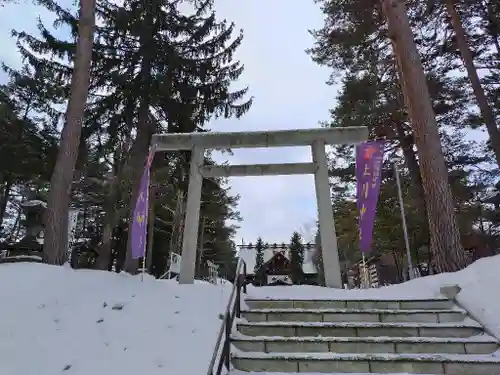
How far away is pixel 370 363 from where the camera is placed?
14.6 ft

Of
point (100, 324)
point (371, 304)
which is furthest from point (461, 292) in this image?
point (100, 324)

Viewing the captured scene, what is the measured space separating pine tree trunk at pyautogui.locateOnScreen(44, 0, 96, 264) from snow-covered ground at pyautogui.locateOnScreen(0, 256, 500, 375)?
37.4 inches

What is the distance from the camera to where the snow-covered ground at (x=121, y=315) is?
4461 millimetres

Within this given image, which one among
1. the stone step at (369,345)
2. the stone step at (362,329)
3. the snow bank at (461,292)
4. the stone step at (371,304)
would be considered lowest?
the stone step at (369,345)

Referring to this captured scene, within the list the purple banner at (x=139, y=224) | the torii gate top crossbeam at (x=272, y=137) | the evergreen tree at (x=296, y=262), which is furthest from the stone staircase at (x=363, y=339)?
the evergreen tree at (x=296, y=262)

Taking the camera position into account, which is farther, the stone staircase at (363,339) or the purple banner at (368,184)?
the purple banner at (368,184)

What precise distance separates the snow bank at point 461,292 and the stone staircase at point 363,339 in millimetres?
193

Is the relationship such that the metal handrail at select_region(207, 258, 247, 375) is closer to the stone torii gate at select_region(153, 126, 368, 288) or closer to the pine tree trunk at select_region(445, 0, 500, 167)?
the stone torii gate at select_region(153, 126, 368, 288)

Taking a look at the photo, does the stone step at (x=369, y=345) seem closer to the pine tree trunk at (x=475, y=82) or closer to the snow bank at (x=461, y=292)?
the snow bank at (x=461, y=292)

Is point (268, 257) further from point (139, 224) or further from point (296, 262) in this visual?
point (139, 224)

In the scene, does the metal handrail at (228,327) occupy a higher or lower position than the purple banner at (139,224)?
lower

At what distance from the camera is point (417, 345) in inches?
188

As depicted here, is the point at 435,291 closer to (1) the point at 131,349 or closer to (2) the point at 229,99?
(1) the point at 131,349

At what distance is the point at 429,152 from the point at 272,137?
11.1ft
